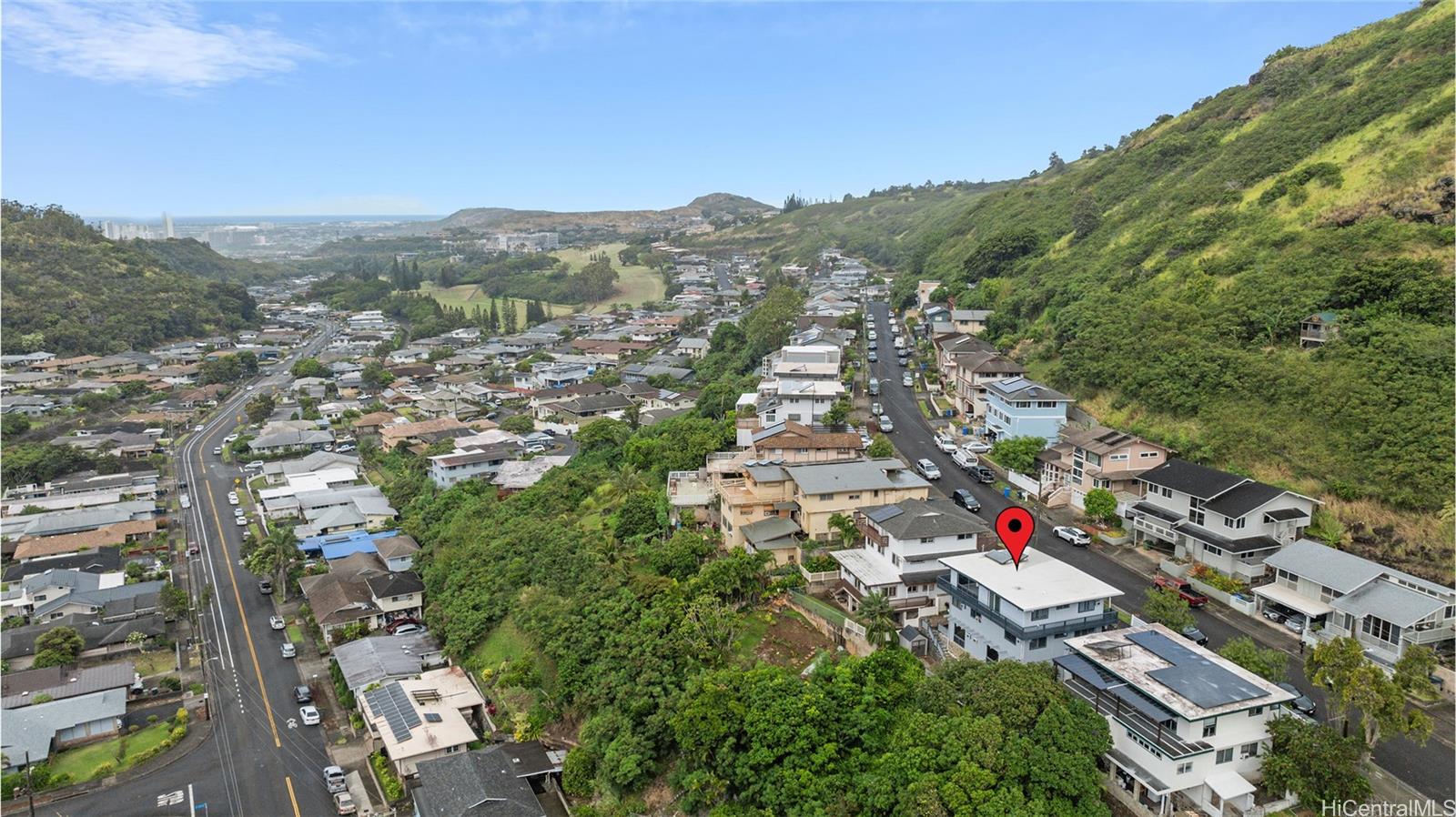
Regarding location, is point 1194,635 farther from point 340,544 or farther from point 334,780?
point 340,544

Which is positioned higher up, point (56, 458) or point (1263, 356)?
point (1263, 356)

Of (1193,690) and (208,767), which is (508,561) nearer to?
(208,767)

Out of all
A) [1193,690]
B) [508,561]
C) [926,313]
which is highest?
[926,313]

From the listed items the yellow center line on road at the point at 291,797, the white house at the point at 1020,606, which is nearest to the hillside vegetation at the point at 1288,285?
the white house at the point at 1020,606

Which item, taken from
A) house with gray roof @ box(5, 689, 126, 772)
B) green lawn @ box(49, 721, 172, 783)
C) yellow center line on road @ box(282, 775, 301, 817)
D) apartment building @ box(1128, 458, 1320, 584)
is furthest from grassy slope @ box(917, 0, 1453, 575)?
house with gray roof @ box(5, 689, 126, 772)

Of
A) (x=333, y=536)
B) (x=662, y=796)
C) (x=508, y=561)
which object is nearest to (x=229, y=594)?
(x=333, y=536)

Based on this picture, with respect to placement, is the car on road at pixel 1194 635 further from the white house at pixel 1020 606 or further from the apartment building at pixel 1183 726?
the apartment building at pixel 1183 726
